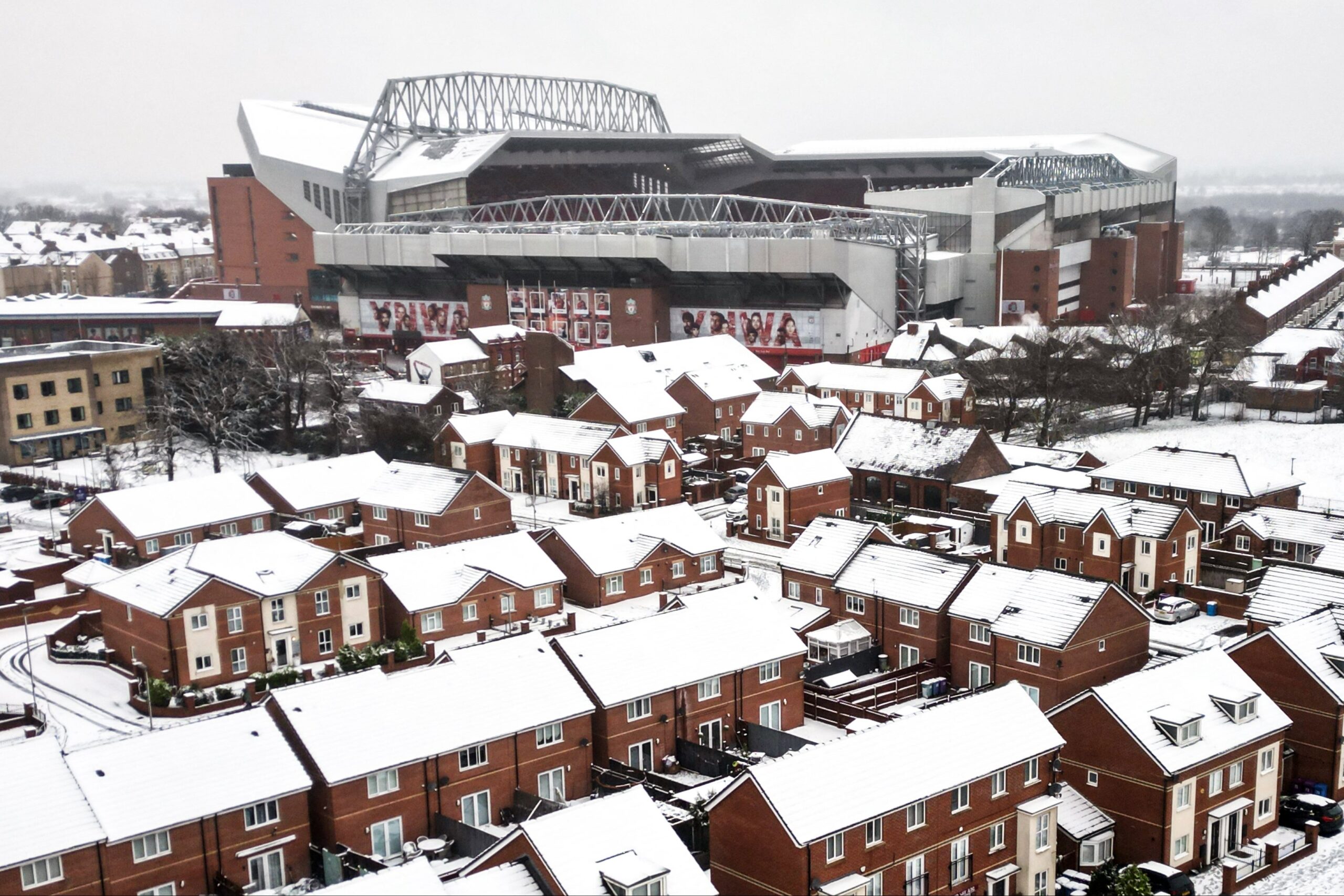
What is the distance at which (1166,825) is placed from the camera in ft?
93.6

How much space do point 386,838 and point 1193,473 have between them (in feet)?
115

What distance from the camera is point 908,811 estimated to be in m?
26.2

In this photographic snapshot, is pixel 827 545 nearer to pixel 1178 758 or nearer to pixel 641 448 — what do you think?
pixel 1178 758

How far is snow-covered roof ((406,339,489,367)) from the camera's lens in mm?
78375

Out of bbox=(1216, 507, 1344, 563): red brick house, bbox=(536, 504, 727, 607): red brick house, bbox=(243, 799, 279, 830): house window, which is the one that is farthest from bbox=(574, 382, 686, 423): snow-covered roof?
bbox=(243, 799, 279, 830): house window

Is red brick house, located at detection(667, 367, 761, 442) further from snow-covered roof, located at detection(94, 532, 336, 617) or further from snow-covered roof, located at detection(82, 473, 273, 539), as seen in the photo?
snow-covered roof, located at detection(94, 532, 336, 617)

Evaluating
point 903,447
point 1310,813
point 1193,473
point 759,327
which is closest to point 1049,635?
point 1310,813

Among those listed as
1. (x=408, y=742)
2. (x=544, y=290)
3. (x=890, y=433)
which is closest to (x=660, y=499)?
(x=890, y=433)

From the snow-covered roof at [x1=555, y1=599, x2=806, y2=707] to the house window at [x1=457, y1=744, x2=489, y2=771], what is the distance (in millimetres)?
3239

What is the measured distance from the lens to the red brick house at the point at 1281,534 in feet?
151

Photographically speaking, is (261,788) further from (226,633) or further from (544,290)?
(544,290)

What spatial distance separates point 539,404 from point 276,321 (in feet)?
82.9

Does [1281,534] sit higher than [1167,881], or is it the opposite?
[1281,534]

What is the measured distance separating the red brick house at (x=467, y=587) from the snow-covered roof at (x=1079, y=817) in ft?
62.7
